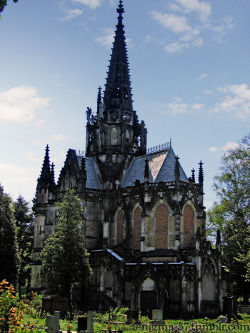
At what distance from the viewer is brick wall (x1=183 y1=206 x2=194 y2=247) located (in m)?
48.8

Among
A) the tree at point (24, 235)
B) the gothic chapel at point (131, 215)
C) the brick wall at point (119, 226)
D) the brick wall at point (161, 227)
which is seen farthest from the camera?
the tree at point (24, 235)

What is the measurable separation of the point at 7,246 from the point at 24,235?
17369 millimetres

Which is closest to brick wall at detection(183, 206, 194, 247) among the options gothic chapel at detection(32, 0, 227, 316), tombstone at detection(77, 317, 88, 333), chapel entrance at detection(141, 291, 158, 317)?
gothic chapel at detection(32, 0, 227, 316)

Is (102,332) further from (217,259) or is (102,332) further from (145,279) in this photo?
(217,259)

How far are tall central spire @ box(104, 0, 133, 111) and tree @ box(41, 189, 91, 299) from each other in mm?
21784

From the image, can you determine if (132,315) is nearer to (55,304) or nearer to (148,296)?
(55,304)

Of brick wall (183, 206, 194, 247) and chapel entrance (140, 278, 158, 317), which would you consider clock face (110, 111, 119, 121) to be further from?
chapel entrance (140, 278, 158, 317)

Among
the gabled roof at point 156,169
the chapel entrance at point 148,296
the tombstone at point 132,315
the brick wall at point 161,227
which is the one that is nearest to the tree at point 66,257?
the chapel entrance at point 148,296

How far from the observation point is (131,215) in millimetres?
51188

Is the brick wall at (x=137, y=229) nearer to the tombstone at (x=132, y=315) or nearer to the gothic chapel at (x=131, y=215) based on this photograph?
the gothic chapel at (x=131, y=215)

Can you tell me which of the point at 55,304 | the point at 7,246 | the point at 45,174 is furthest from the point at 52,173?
the point at 55,304

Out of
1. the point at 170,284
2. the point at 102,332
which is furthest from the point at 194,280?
the point at 102,332

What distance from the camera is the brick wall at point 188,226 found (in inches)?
1921

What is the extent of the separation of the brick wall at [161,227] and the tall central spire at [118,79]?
52.0ft
